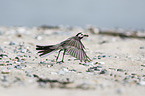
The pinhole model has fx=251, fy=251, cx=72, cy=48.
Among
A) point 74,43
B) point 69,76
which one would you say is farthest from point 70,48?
point 69,76

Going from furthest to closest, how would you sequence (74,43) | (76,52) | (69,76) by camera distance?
1. (74,43)
2. (76,52)
3. (69,76)

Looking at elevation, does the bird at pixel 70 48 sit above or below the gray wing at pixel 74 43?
below

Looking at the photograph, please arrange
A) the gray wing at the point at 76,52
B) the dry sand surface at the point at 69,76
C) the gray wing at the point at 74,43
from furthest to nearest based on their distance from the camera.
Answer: the gray wing at the point at 74,43 < the gray wing at the point at 76,52 < the dry sand surface at the point at 69,76

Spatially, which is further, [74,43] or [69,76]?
[74,43]

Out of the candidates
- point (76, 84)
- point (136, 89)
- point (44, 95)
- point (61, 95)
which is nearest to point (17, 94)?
point (44, 95)

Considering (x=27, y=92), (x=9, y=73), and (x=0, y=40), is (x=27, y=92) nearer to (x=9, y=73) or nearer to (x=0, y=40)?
(x=9, y=73)

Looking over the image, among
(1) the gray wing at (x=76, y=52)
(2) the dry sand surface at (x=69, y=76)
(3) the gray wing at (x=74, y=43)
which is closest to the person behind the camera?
(2) the dry sand surface at (x=69, y=76)

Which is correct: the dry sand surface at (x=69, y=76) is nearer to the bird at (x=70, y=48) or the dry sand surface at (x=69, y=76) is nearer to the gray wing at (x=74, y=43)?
the bird at (x=70, y=48)

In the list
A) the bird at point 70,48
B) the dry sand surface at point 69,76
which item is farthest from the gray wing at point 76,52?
the dry sand surface at point 69,76

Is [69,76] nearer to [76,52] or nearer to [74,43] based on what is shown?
[76,52]

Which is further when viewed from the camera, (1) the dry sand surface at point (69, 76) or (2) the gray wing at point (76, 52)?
(2) the gray wing at point (76, 52)

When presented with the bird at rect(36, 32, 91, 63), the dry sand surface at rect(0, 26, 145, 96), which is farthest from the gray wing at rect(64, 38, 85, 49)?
the dry sand surface at rect(0, 26, 145, 96)
